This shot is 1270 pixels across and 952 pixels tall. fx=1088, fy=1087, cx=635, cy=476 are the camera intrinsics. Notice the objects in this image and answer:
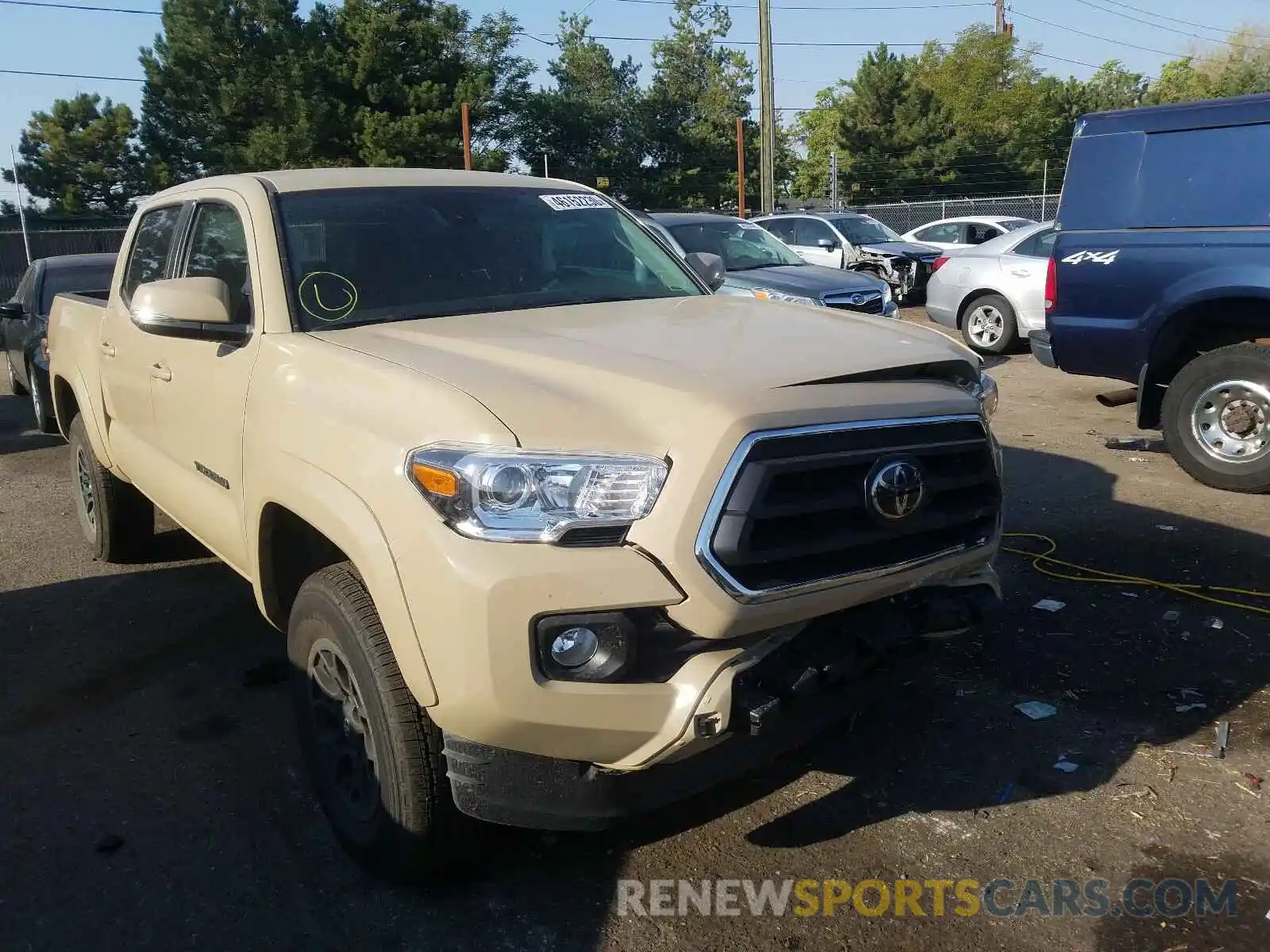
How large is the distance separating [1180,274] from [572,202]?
4156 millimetres

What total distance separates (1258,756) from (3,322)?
12.6 metres

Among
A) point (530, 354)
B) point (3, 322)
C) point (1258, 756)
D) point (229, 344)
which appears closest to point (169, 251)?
point (229, 344)

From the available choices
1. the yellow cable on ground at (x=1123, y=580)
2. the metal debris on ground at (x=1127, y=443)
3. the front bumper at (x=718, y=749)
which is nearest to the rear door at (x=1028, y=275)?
the metal debris on ground at (x=1127, y=443)

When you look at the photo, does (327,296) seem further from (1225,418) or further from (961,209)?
(961,209)

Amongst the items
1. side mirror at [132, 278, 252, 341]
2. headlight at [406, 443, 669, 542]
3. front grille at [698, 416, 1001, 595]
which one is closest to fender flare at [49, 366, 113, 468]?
side mirror at [132, 278, 252, 341]

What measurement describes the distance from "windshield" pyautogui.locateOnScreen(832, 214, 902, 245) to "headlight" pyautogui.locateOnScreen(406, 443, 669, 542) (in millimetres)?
16261

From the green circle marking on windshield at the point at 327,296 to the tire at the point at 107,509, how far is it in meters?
2.61

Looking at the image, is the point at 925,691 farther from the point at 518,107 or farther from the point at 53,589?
the point at 518,107

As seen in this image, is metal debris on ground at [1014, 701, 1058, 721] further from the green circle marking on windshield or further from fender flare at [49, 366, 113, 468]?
fender flare at [49, 366, 113, 468]

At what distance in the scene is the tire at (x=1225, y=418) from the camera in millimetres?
6570

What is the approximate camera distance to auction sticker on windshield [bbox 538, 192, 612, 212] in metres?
4.44

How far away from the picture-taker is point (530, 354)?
10.00 feet

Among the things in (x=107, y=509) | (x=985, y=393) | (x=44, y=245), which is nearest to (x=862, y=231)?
(x=107, y=509)

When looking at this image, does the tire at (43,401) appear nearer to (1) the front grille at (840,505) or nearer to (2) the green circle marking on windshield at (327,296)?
(2) the green circle marking on windshield at (327,296)
